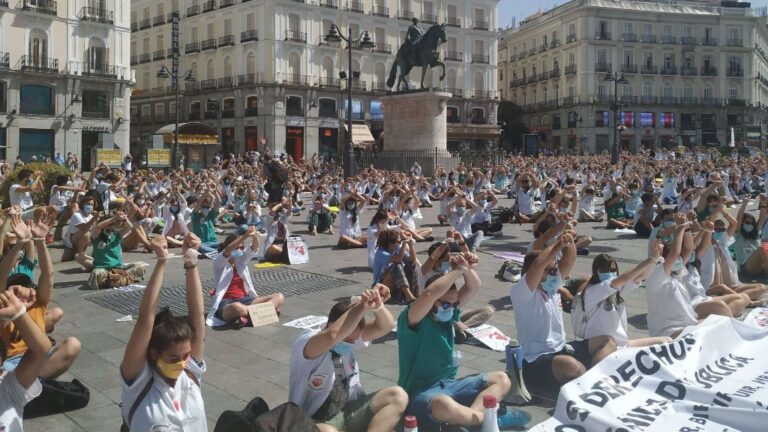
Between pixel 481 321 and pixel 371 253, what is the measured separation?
4210mm

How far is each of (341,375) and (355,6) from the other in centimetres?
5402

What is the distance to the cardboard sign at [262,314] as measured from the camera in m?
8.16

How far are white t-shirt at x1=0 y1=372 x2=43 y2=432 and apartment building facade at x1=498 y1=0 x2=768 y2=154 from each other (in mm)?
66712

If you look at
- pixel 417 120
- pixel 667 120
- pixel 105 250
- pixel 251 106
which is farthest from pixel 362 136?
pixel 105 250

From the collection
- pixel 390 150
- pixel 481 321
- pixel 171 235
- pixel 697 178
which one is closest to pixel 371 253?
pixel 481 321

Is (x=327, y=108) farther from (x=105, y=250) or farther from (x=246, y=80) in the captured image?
(x=105, y=250)

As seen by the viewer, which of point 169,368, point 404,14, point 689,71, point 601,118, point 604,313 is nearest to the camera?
point 169,368

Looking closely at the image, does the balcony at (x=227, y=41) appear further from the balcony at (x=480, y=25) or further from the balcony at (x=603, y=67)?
the balcony at (x=603, y=67)

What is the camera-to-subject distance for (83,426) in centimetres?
525

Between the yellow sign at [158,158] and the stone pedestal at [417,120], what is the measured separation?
10.5 metres

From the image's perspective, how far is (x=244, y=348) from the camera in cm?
730

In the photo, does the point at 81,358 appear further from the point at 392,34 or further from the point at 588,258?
the point at 392,34

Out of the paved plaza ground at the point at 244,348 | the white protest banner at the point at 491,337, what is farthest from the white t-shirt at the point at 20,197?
the white protest banner at the point at 491,337

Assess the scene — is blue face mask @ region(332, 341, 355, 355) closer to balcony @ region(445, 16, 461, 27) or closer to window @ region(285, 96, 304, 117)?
window @ region(285, 96, 304, 117)
